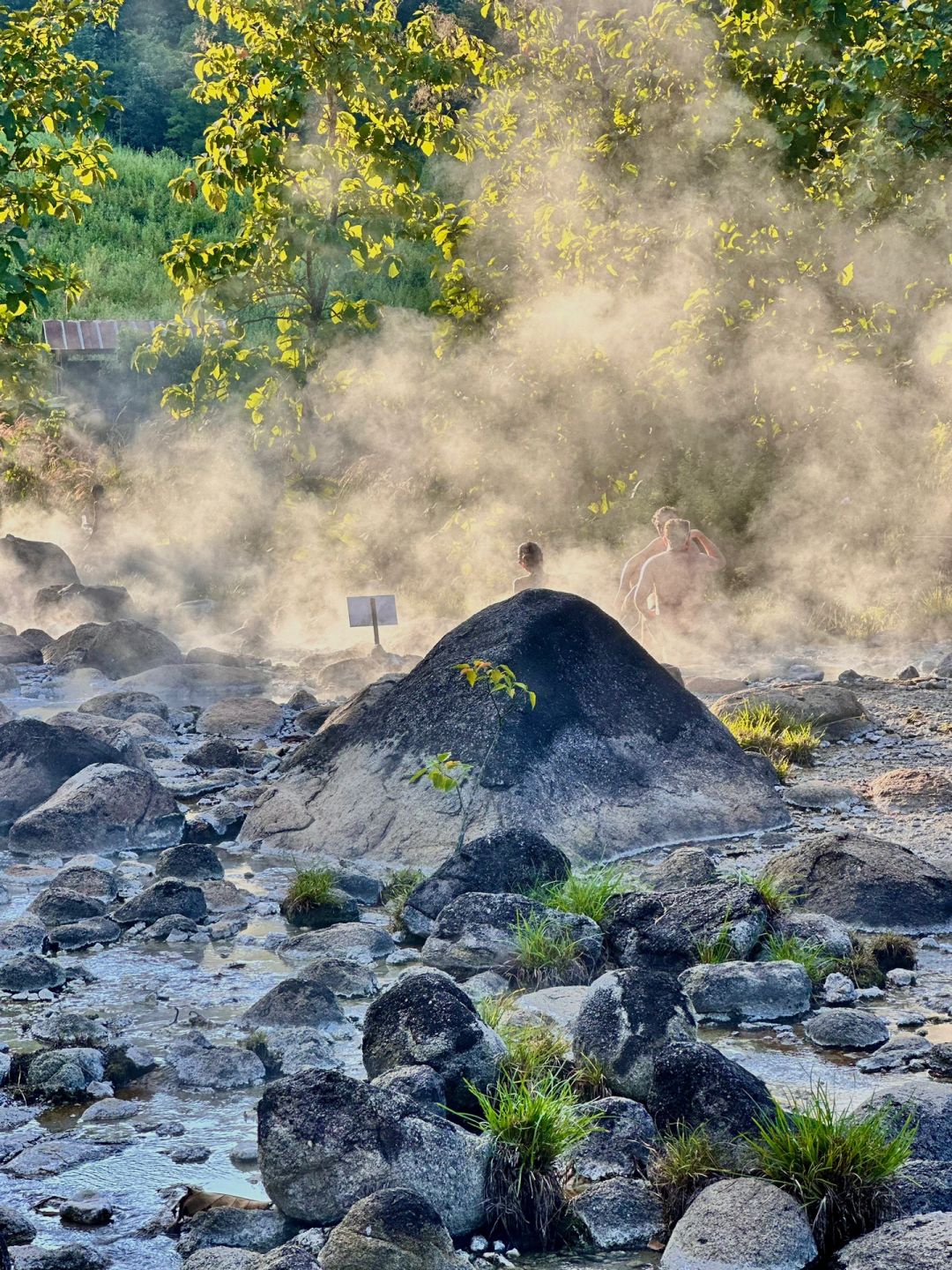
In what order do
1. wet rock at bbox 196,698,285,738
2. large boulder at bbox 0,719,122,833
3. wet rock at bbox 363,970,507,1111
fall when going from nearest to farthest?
wet rock at bbox 363,970,507,1111
large boulder at bbox 0,719,122,833
wet rock at bbox 196,698,285,738

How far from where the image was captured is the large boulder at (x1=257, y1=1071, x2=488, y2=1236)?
4098mm

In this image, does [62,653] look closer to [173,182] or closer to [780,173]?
[173,182]

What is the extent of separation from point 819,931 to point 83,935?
10.1ft

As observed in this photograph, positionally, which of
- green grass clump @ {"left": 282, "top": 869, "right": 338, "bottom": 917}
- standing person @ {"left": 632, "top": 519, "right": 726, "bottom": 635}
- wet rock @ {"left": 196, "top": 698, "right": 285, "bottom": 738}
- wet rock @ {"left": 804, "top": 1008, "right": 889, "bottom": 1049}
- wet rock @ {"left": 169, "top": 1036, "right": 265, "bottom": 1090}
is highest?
standing person @ {"left": 632, "top": 519, "right": 726, "bottom": 635}

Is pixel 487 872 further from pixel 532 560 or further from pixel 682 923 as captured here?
pixel 532 560

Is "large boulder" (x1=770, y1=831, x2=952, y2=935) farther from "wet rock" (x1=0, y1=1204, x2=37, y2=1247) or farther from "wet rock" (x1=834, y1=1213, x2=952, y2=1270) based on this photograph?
"wet rock" (x1=0, y1=1204, x2=37, y2=1247)

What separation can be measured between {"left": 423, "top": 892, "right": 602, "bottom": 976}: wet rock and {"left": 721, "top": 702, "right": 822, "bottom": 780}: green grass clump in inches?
146

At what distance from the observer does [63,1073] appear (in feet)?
16.6

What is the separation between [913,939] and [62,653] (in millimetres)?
11691

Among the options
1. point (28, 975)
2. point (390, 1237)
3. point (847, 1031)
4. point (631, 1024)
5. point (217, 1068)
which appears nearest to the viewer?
point (390, 1237)

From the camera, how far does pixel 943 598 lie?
53.9 ft

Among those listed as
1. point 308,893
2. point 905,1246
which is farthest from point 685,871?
point 905,1246

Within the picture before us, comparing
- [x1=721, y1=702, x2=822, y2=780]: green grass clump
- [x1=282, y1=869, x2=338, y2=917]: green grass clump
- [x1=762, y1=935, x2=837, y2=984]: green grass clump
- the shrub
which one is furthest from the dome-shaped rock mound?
the shrub

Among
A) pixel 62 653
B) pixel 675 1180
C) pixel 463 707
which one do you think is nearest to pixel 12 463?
pixel 62 653
